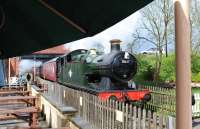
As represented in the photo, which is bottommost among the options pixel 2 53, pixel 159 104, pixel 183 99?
pixel 159 104

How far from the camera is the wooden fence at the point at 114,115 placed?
234 inches

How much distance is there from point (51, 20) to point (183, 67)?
1417 millimetres

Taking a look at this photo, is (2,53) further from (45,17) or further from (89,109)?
(89,109)

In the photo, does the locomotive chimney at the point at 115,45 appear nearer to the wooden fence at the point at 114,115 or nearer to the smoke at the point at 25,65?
the wooden fence at the point at 114,115

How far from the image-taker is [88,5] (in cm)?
251

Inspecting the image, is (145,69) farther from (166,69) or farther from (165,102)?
(165,102)

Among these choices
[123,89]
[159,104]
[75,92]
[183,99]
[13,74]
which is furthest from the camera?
[13,74]

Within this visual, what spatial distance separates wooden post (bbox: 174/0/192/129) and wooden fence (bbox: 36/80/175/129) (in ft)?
12.2

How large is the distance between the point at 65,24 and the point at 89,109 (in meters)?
6.58

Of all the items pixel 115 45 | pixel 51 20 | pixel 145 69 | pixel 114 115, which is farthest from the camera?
pixel 145 69

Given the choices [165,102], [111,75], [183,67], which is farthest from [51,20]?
[165,102]

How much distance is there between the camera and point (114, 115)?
7.68 meters

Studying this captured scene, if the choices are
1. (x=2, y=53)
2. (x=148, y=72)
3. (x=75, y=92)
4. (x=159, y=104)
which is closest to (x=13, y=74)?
(x=148, y=72)

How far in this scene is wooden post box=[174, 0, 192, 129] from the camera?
1.83m
